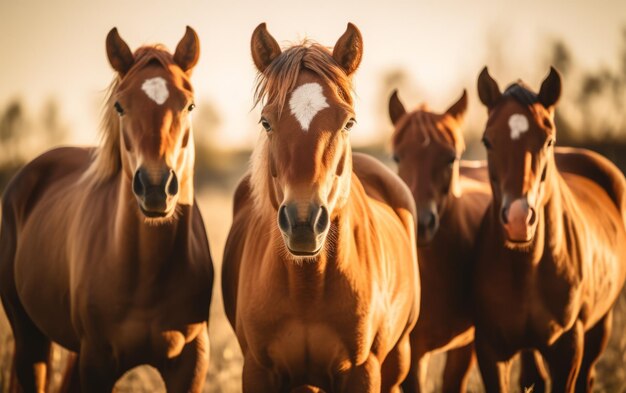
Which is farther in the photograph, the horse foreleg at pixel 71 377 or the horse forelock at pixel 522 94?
the horse foreleg at pixel 71 377

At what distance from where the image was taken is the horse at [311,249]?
3221mm

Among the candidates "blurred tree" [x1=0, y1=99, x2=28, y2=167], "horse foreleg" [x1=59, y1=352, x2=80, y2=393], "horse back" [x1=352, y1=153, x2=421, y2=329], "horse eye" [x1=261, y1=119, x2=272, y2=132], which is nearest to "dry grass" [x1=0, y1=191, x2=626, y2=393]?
"horse foreleg" [x1=59, y1=352, x2=80, y2=393]

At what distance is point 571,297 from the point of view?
15.6 feet

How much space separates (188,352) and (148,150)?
119cm

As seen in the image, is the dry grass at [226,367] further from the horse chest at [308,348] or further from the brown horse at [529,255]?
the horse chest at [308,348]

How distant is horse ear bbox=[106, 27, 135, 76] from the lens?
4215 mm

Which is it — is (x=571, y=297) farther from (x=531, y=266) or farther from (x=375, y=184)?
(x=375, y=184)

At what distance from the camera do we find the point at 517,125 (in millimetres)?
4699

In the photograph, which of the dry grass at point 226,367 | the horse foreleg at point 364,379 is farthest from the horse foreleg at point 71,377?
the horse foreleg at point 364,379

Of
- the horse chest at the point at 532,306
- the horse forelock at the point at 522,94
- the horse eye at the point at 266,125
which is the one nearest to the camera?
the horse eye at the point at 266,125

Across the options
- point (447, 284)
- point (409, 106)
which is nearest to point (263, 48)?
point (447, 284)

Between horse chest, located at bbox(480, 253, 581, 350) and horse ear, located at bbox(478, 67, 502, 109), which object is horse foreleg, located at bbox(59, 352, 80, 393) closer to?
horse chest, located at bbox(480, 253, 581, 350)

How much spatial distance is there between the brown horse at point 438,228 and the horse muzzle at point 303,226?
2.16 meters

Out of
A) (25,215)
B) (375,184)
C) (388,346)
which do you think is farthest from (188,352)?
(25,215)
